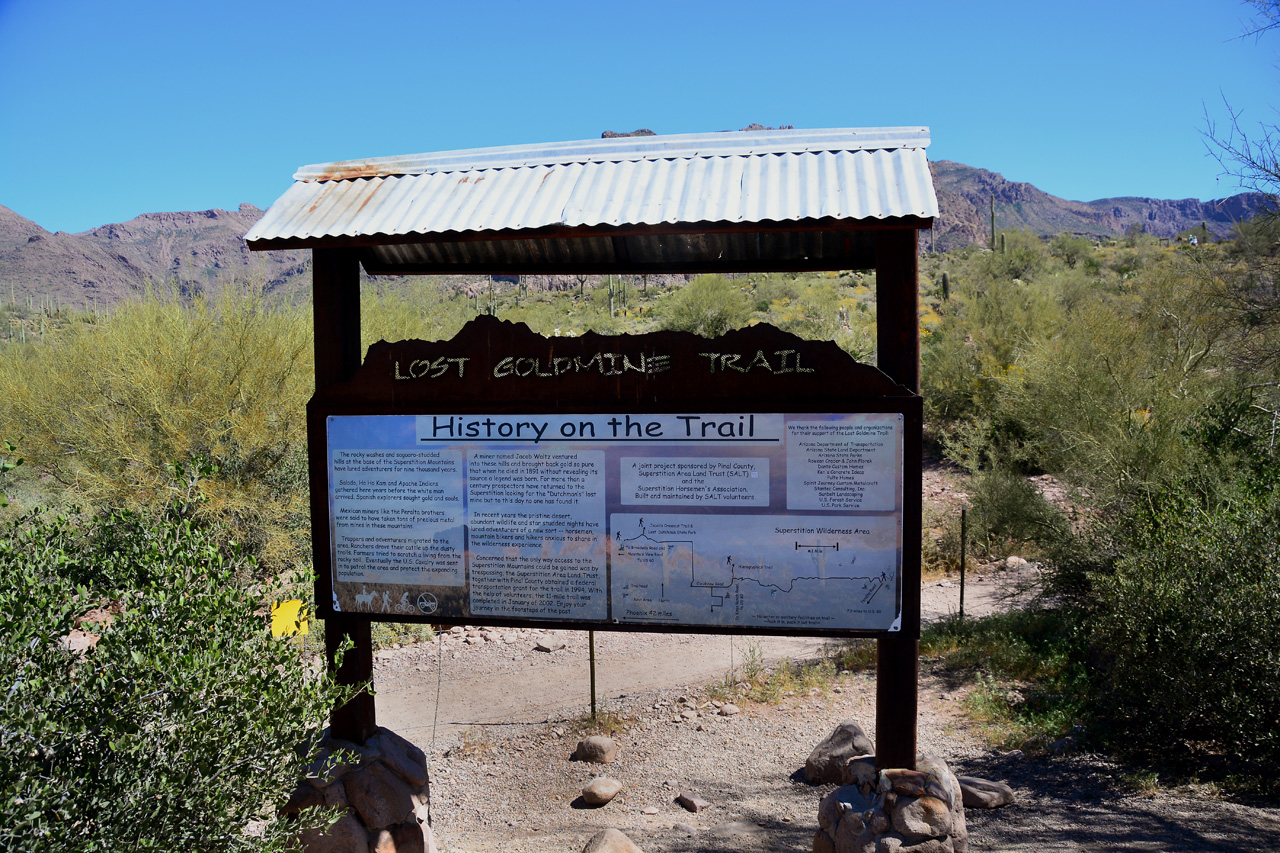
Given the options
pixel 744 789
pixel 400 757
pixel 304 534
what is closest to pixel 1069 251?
pixel 304 534

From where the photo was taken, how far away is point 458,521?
3.97 meters

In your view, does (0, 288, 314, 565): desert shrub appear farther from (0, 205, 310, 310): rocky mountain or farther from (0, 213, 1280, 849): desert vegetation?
(0, 205, 310, 310): rocky mountain

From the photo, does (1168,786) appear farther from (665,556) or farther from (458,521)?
(458,521)

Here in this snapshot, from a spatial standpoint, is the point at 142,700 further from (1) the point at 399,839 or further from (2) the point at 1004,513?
(2) the point at 1004,513

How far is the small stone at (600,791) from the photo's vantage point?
5629mm

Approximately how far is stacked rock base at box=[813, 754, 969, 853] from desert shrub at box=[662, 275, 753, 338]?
789 inches

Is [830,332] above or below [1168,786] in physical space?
above

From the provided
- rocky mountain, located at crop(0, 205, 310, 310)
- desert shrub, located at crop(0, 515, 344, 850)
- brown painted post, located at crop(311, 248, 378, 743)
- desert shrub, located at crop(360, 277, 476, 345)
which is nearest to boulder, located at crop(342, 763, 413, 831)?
brown painted post, located at crop(311, 248, 378, 743)

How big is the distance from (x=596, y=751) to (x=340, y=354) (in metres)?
3.94

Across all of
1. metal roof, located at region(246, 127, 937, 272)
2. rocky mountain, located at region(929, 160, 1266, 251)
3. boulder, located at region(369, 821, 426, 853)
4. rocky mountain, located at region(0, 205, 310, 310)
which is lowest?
boulder, located at region(369, 821, 426, 853)

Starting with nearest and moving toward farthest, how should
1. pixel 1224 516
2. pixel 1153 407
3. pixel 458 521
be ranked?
pixel 458 521 → pixel 1224 516 → pixel 1153 407

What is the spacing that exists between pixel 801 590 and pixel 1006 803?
9.82 ft

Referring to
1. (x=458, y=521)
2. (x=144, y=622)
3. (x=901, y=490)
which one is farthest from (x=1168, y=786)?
(x=144, y=622)

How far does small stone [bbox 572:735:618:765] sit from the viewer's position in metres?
6.34
